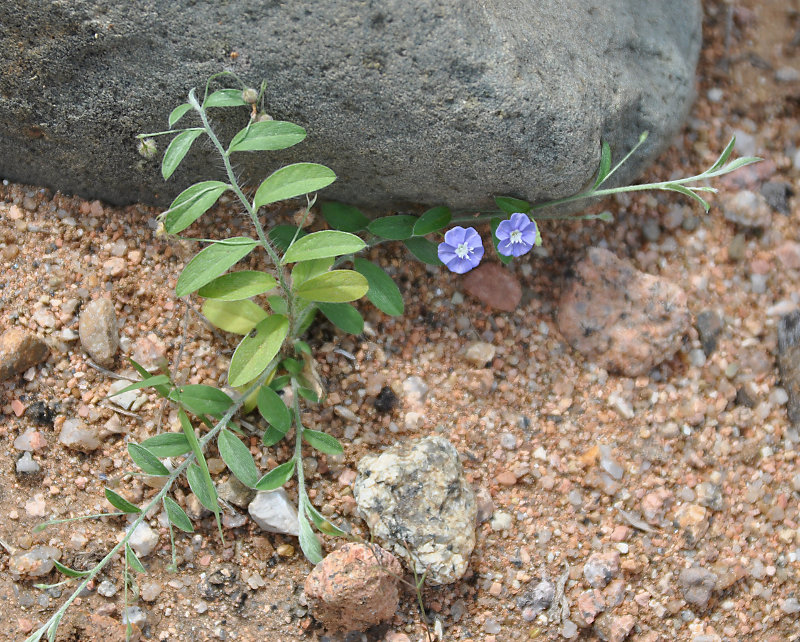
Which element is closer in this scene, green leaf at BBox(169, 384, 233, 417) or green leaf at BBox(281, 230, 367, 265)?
green leaf at BBox(281, 230, 367, 265)

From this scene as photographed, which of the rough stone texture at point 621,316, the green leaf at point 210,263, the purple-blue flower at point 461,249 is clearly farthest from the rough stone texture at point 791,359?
the green leaf at point 210,263

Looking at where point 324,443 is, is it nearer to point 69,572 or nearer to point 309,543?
point 309,543

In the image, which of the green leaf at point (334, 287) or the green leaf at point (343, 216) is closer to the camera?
the green leaf at point (334, 287)

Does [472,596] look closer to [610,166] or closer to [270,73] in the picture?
[610,166]

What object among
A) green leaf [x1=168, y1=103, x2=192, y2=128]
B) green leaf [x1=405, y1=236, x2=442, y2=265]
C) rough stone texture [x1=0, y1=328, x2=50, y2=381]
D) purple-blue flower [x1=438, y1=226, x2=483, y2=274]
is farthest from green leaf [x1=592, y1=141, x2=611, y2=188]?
rough stone texture [x1=0, y1=328, x2=50, y2=381]

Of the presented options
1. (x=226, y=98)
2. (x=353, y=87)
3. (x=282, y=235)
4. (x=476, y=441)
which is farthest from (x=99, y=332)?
(x=476, y=441)

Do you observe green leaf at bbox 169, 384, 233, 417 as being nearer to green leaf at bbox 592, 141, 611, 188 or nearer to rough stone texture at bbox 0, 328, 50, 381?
rough stone texture at bbox 0, 328, 50, 381

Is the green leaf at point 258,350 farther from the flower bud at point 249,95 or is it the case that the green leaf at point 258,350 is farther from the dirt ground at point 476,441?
the flower bud at point 249,95
